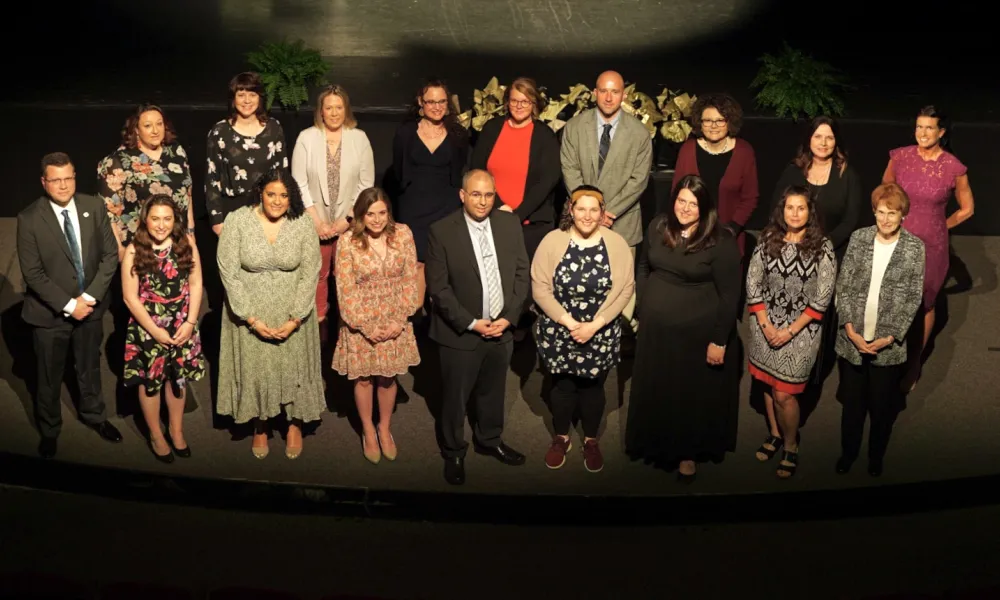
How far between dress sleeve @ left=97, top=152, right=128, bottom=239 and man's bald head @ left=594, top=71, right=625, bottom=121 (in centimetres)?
277

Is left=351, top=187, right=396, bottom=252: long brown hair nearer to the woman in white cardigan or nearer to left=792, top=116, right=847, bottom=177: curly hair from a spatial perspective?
the woman in white cardigan

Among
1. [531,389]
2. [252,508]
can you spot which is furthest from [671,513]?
[252,508]

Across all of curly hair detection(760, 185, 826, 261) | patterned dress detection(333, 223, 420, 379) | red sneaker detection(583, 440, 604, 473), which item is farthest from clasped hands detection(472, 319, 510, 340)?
curly hair detection(760, 185, 826, 261)

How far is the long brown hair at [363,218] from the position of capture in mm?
6879

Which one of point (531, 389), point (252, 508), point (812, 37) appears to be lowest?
point (252, 508)

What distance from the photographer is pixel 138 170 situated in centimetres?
775

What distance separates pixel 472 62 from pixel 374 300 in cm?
473

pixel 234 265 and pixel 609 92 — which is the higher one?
pixel 609 92

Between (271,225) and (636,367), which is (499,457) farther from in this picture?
(271,225)

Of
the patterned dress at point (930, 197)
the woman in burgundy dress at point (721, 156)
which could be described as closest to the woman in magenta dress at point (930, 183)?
the patterned dress at point (930, 197)

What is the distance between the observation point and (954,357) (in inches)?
335

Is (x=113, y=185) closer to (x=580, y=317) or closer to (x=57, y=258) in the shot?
(x=57, y=258)

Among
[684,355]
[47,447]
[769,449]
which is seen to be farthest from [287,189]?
[769,449]

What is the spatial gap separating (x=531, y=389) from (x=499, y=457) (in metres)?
0.85
